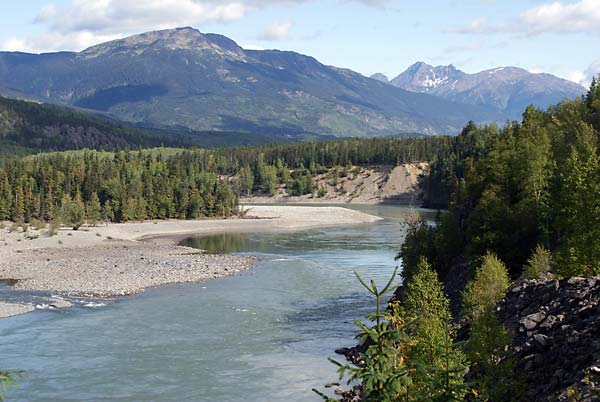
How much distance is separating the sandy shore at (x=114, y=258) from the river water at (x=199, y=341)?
17.2 ft

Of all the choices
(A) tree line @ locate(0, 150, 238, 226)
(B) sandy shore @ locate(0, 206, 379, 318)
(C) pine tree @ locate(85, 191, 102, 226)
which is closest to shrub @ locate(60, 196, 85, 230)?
(A) tree line @ locate(0, 150, 238, 226)

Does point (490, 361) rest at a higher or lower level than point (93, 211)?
lower

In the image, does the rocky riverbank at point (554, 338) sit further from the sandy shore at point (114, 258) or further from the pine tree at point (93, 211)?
the pine tree at point (93, 211)

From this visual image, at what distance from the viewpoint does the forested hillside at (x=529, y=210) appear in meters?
42.8

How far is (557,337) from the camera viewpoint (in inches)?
1316

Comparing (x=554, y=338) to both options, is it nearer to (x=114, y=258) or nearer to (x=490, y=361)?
(x=490, y=361)

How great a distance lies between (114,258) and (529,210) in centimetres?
5792

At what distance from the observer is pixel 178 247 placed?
11275cm

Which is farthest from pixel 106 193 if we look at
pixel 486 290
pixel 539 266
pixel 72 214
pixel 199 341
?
pixel 486 290

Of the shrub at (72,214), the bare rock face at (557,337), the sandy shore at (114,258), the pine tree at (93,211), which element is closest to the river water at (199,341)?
the sandy shore at (114,258)

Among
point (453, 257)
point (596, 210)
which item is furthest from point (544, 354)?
point (453, 257)

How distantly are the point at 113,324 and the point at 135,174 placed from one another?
11199 cm

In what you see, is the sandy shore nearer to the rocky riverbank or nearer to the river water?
the river water

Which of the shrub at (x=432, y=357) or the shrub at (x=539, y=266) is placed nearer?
the shrub at (x=432, y=357)
